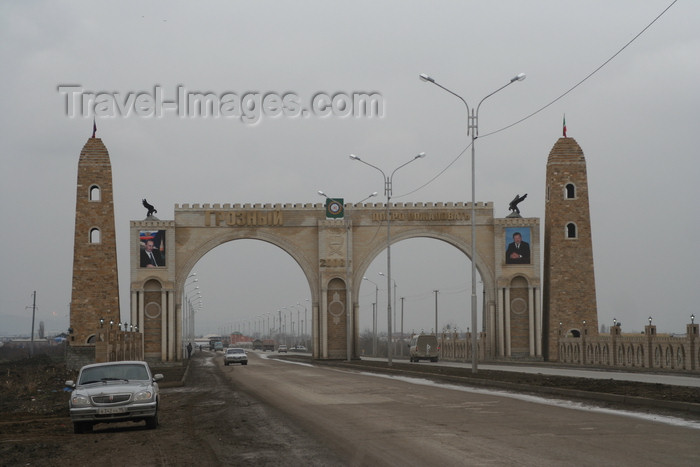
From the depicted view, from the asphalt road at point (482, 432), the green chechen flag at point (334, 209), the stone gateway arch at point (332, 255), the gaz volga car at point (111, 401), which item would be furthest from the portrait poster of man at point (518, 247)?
the gaz volga car at point (111, 401)

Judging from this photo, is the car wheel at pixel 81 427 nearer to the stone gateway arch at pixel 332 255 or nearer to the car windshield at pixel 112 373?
the car windshield at pixel 112 373

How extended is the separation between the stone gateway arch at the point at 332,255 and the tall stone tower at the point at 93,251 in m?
2.65

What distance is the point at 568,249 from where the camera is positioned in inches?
2270

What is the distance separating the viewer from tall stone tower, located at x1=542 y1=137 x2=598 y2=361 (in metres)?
57.1

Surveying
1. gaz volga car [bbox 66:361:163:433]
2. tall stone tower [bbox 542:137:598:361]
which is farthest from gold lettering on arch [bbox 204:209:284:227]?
gaz volga car [bbox 66:361:163:433]

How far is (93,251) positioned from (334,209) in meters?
15.7

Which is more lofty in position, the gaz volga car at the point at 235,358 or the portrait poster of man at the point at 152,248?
the portrait poster of man at the point at 152,248

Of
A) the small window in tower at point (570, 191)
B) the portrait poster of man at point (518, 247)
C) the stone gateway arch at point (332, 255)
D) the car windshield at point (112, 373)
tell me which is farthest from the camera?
the portrait poster of man at point (518, 247)

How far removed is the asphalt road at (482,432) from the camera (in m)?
10.0

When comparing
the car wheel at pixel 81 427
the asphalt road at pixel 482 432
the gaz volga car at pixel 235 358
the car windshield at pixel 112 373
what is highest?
the car windshield at pixel 112 373

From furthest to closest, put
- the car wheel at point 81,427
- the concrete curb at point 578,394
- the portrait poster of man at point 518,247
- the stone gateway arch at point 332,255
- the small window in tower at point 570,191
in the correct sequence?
the portrait poster of man at point 518,247 < the stone gateway arch at point 332,255 < the small window in tower at point 570,191 < the concrete curb at point 578,394 < the car wheel at point 81,427

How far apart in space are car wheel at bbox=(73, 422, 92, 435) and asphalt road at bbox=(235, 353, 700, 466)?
3360mm

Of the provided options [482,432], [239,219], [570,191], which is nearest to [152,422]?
[482,432]

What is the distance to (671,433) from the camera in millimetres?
12133
